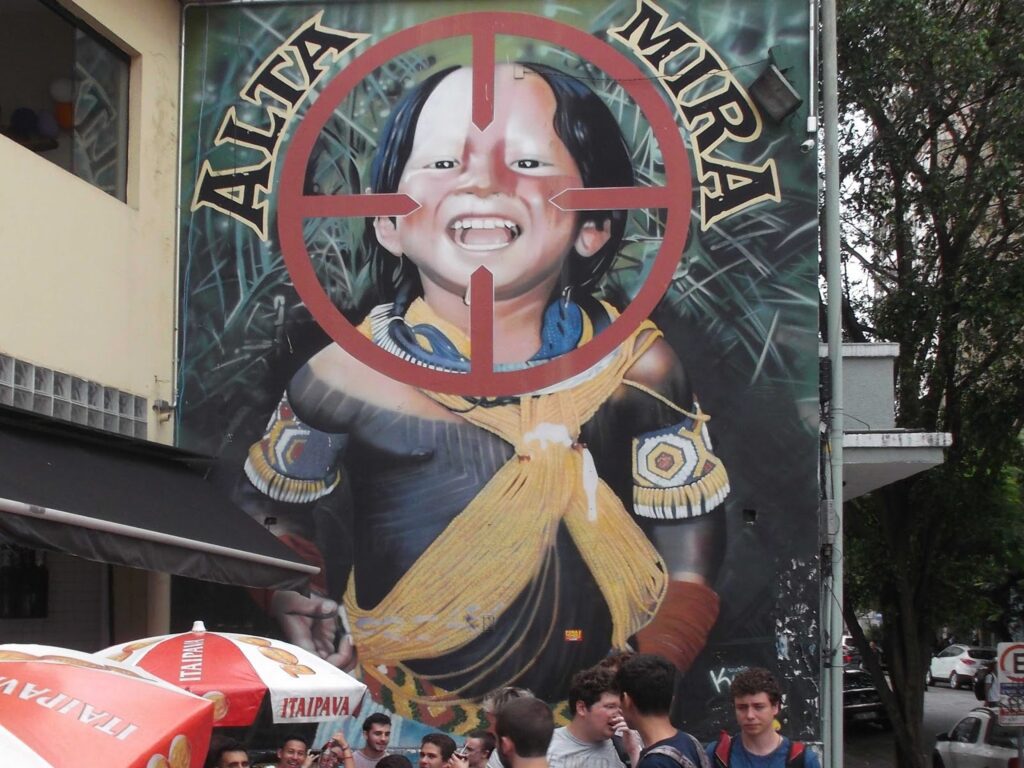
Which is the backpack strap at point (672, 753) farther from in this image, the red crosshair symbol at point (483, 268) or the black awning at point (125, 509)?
the red crosshair symbol at point (483, 268)

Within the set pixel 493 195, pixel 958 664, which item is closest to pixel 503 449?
pixel 493 195

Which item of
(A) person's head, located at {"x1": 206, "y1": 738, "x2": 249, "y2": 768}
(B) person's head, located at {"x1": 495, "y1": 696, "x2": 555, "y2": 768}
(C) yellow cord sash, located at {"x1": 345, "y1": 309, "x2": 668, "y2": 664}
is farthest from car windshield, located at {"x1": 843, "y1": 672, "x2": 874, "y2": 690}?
(B) person's head, located at {"x1": 495, "y1": 696, "x2": 555, "y2": 768}

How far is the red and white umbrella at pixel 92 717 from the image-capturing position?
3564 millimetres

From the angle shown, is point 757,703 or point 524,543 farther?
point 524,543

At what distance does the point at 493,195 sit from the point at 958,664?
98.3 ft

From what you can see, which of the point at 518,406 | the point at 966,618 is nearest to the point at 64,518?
the point at 518,406

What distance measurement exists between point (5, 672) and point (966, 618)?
18.5 m

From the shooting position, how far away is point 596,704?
213 inches

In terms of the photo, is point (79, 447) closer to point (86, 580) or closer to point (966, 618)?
point (86, 580)

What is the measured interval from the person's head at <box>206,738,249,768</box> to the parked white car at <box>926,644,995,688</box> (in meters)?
31.6

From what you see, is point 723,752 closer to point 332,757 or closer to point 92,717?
point 92,717

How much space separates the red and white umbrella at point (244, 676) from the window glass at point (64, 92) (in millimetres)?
5325

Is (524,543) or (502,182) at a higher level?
(502,182)

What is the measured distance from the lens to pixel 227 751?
6598mm
